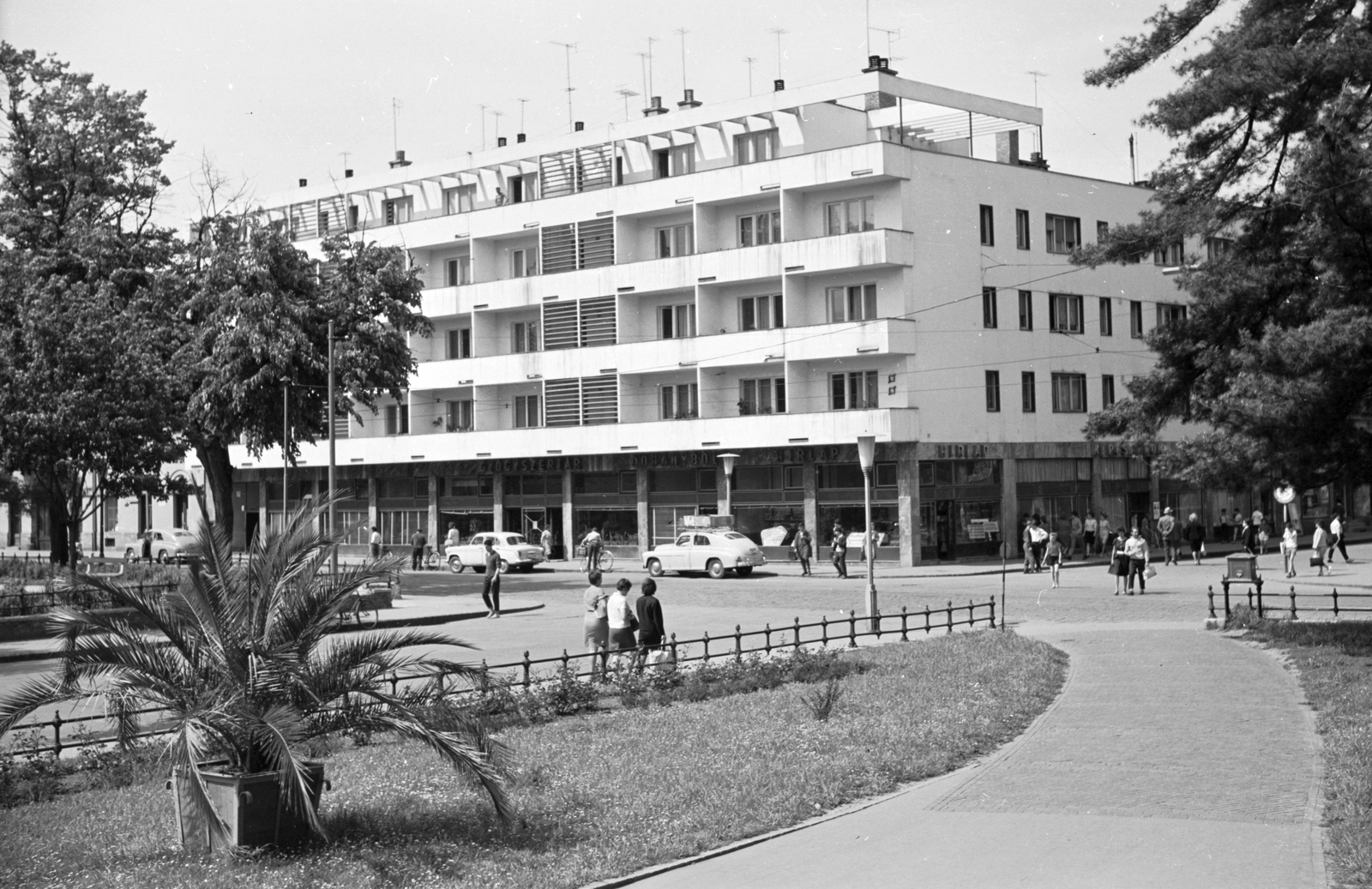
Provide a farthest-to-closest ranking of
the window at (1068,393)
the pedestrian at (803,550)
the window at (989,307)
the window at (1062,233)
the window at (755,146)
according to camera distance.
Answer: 1. the window at (1068,393)
2. the window at (1062,233)
3. the window at (755,146)
4. the window at (989,307)
5. the pedestrian at (803,550)

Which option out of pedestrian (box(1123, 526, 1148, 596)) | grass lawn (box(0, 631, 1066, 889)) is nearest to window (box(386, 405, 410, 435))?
pedestrian (box(1123, 526, 1148, 596))

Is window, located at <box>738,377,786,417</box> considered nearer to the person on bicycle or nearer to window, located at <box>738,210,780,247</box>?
window, located at <box>738,210,780,247</box>

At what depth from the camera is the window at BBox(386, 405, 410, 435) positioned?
66688 mm

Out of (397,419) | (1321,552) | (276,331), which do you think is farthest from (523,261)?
(1321,552)

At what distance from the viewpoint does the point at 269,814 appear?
9.98 metres

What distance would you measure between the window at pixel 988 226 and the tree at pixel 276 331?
2111cm

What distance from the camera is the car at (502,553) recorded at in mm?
52562

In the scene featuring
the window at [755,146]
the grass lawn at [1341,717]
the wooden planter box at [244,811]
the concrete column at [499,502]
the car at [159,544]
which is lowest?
the grass lawn at [1341,717]

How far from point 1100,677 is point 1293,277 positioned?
7.04 m

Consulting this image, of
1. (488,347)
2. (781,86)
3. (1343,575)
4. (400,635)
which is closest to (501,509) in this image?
(488,347)

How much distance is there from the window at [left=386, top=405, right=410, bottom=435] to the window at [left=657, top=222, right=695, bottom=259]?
52.4ft

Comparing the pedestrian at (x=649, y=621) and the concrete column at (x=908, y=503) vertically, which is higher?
the concrete column at (x=908, y=503)

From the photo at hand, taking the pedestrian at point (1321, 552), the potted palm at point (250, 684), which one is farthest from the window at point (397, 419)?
the potted palm at point (250, 684)

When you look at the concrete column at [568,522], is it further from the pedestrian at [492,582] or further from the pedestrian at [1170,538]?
the pedestrian at [492,582]
